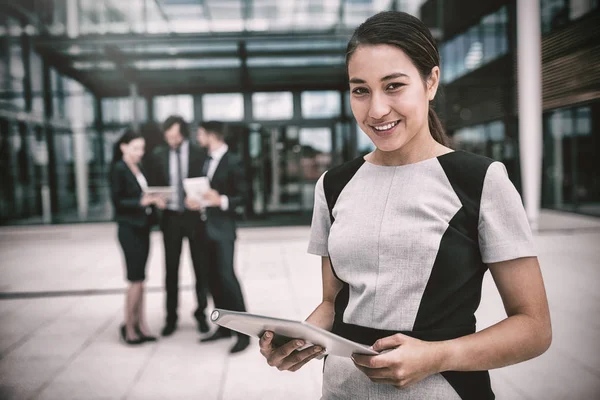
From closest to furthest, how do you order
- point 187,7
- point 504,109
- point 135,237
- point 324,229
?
point 324,229 < point 135,237 < point 504,109 < point 187,7

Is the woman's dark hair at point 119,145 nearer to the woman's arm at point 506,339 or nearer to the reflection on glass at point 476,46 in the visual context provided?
the woman's arm at point 506,339

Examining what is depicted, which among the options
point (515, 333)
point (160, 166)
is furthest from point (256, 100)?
point (515, 333)

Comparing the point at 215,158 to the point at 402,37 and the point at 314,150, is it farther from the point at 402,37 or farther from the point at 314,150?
the point at 314,150

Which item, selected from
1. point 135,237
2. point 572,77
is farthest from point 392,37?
point 572,77

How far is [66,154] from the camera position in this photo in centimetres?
1213

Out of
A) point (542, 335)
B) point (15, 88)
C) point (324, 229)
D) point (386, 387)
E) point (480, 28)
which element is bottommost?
point (386, 387)

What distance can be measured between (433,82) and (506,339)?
54 centimetres

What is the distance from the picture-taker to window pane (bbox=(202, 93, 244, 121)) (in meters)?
11.7

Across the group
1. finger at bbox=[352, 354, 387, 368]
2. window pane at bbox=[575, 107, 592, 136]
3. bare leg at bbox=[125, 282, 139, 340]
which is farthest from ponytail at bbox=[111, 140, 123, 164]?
window pane at bbox=[575, 107, 592, 136]

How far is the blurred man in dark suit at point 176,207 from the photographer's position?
4191 mm

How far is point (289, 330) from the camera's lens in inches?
34.6

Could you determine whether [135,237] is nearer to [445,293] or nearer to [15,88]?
[445,293]

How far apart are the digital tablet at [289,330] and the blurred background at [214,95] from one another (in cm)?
1026

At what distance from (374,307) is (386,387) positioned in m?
0.17
